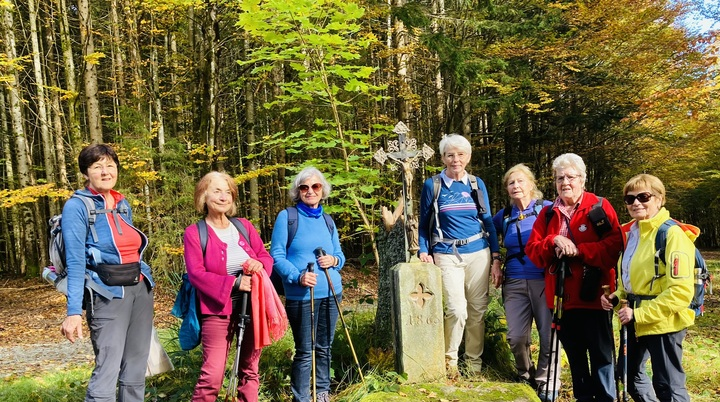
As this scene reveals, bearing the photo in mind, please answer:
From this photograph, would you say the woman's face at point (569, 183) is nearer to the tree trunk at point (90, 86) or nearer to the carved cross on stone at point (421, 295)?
the carved cross on stone at point (421, 295)

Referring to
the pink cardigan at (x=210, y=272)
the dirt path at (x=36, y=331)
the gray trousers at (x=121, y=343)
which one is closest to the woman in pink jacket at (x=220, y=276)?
the pink cardigan at (x=210, y=272)

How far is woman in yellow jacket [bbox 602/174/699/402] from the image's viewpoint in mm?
2984

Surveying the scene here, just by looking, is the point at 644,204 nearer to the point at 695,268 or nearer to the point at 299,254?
the point at 695,268

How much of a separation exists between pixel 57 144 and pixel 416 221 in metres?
11.0

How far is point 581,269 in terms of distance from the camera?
3547 millimetres

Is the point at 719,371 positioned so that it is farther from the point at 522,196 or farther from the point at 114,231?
the point at 114,231

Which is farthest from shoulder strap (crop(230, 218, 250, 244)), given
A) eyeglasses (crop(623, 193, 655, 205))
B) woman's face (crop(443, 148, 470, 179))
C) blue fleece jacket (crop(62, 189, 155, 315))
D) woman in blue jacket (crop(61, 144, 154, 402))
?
eyeglasses (crop(623, 193, 655, 205))

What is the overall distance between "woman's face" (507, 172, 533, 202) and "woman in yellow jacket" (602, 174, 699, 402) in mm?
915

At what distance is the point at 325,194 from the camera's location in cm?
405

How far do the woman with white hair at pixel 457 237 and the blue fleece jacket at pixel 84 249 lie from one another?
7.84 ft

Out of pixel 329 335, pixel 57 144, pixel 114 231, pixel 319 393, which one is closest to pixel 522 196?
pixel 329 335

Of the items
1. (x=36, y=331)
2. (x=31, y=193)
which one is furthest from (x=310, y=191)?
(x=31, y=193)

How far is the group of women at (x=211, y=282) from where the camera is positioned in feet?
9.98

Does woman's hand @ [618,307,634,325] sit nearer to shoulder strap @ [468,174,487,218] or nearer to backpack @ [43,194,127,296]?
shoulder strap @ [468,174,487,218]
